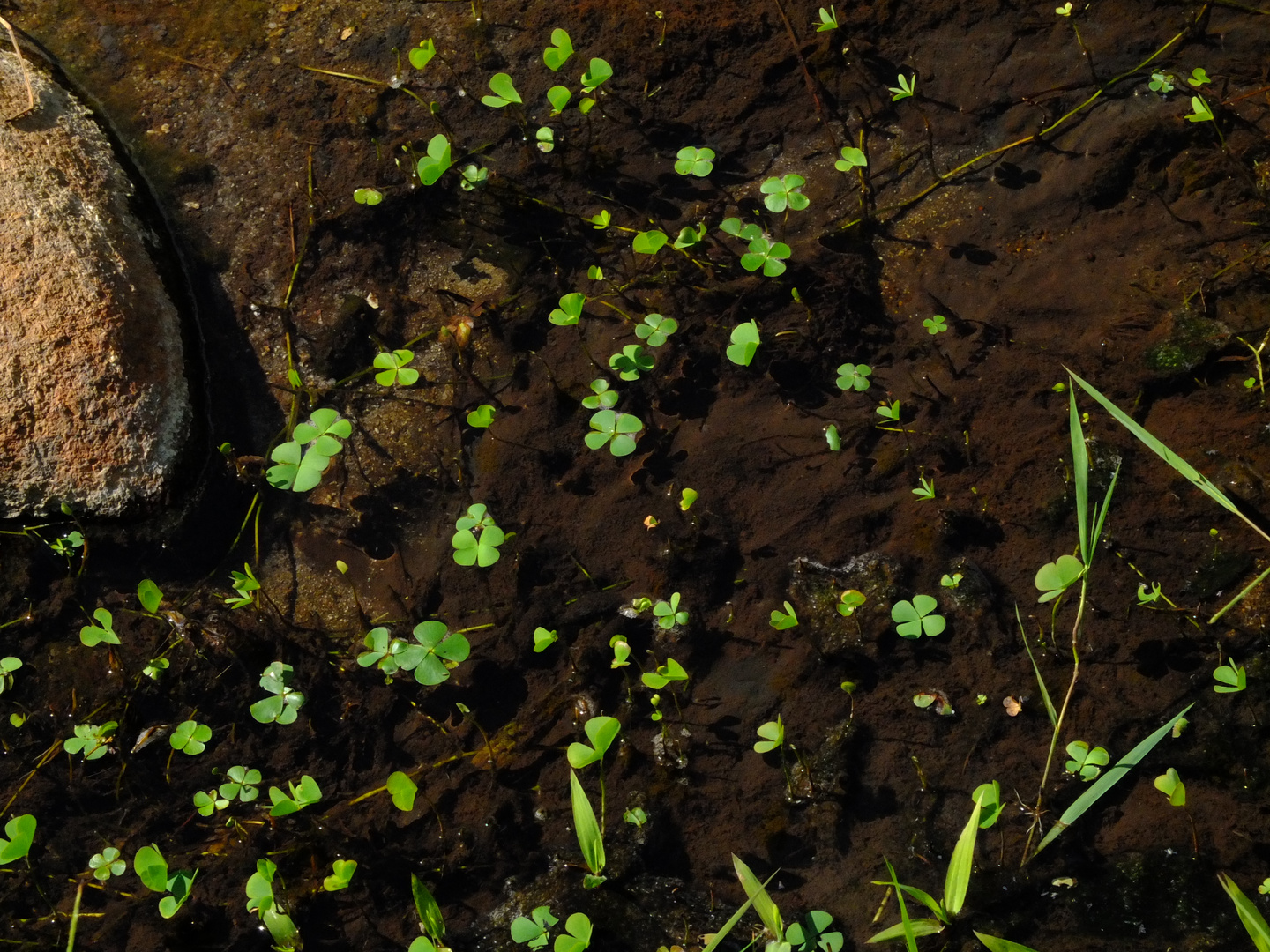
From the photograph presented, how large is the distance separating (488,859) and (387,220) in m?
2.04

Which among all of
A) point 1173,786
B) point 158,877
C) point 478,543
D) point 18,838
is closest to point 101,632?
point 18,838

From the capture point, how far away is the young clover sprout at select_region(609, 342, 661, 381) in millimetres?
2693

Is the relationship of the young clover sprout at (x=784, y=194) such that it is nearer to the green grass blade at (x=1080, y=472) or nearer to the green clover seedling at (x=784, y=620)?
the green grass blade at (x=1080, y=472)

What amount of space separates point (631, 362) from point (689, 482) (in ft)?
1.33

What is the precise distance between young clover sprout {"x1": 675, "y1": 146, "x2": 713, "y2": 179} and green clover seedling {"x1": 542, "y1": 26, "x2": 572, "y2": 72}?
49cm

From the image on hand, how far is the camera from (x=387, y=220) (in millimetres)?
2975

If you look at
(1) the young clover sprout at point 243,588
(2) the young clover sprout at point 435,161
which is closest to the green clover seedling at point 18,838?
(1) the young clover sprout at point 243,588

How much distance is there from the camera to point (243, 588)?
257 centimetres

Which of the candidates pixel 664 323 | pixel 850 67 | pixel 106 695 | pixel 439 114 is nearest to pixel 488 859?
pixel 106 695

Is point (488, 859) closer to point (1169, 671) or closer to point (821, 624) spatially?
point (821, 624)

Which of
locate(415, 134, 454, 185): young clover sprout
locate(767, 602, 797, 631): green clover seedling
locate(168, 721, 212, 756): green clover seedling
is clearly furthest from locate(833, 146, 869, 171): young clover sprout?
locate(168, 721, 212, 756): green clover seedling

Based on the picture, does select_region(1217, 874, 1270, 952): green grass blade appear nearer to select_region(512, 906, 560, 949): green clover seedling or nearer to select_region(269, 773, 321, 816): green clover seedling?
select_region(512, 906, 560, 949): green clover seedling

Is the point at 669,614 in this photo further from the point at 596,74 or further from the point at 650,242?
the point at 596,74

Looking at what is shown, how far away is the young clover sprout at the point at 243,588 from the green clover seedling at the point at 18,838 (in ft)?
2.36
